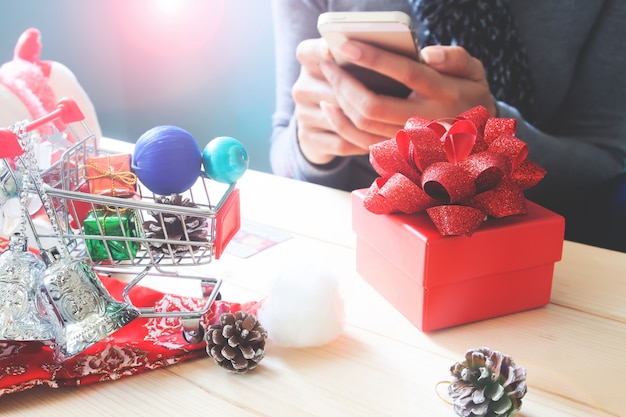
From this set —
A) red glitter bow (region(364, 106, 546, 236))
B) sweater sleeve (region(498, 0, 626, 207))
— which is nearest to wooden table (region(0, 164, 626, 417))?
red glitter bow (region(364, 106, 546, 236))

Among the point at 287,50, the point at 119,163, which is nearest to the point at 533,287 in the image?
the point at 119,163

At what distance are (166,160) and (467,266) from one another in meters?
0.31

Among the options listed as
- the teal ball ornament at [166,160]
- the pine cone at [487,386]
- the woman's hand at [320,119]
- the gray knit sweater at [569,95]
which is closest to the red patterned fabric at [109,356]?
the teal ball ornament at [166,160]

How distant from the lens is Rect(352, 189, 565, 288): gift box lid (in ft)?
1.84

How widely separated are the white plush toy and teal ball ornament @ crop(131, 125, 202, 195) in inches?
17.3

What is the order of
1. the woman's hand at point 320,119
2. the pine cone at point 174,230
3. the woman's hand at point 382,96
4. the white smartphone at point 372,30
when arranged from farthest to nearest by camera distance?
the woman's hand at point 320,119
the woman's hand at point 382,96
the white smartphone at point 372,30
the pine cone at point 174,230

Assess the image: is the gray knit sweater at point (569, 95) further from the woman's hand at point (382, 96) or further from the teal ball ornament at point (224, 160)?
the teal ball ornament at point (224, 160)

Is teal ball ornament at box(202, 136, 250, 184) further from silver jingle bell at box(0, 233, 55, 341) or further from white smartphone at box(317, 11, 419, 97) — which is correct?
white smartphone at box(317, 11, 419, 97)

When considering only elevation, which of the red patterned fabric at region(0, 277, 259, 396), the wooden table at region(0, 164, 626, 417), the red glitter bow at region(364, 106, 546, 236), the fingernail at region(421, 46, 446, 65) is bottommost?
the wooden table at region(0, 164, 626, 417)

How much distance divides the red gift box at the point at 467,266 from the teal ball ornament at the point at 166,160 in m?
0.21

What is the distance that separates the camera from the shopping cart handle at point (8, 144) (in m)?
0.46

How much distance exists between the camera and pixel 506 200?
0.58 metres

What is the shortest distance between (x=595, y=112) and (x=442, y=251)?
76cm

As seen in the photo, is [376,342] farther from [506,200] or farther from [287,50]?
[287,50]
